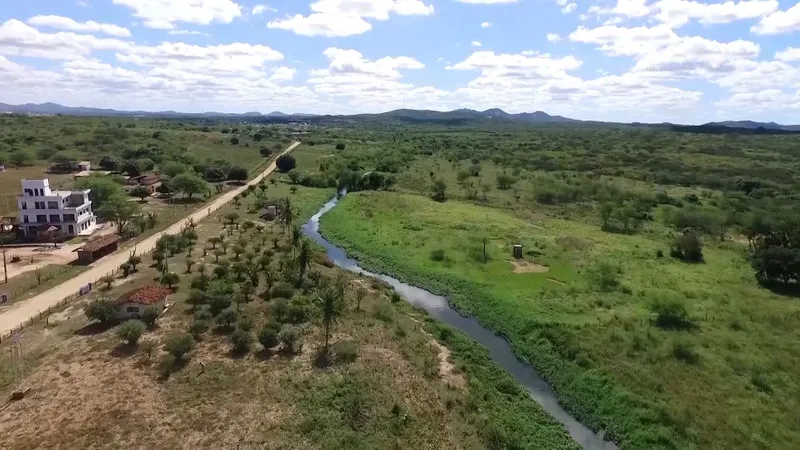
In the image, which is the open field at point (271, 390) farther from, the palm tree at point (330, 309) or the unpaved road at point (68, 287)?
the unpaved road at point (68, 287)

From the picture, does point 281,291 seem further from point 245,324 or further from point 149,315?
point 149,315

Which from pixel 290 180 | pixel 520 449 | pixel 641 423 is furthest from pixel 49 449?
pixel 290 180

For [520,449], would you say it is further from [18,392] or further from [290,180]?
[290,180]

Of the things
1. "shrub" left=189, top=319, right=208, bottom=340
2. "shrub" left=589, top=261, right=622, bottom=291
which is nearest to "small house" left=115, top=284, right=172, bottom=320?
"shrub" left=189, top=319, right=208, bottom=340

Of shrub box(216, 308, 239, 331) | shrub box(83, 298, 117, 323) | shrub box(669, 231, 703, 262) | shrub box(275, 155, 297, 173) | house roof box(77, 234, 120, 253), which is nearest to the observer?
shrub box(83, 298, 117, 323)

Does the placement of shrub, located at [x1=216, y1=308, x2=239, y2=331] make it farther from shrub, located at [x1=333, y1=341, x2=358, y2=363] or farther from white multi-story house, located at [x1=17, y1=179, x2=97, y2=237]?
white multi-story house, located at [x1=17, y1=179, x2=97, y2=237]

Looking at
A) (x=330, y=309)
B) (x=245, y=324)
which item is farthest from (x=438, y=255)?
(x=245, y=324)
